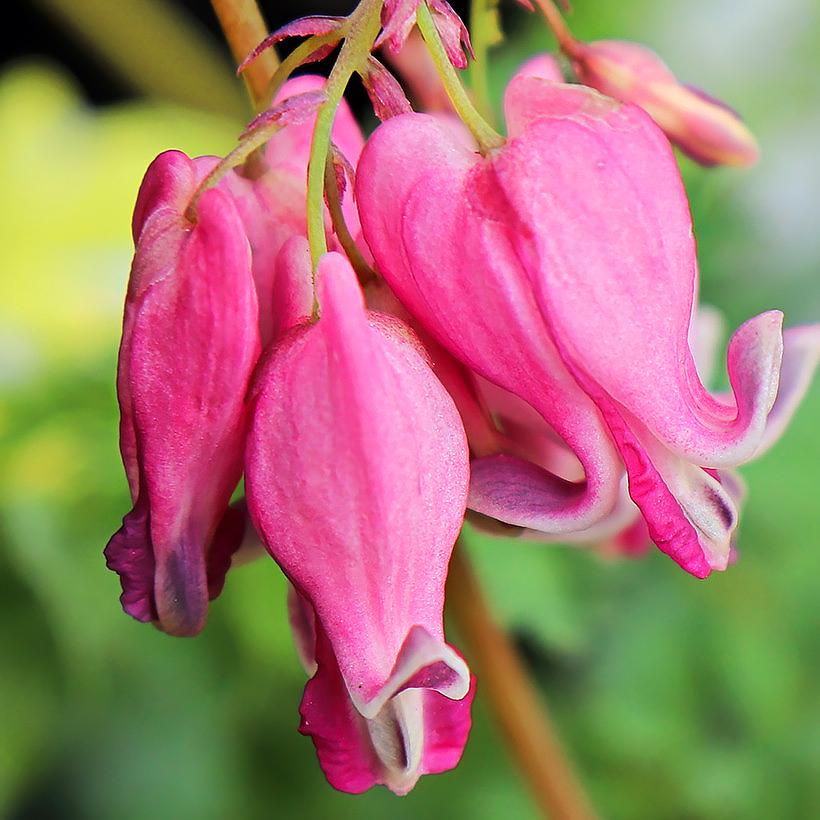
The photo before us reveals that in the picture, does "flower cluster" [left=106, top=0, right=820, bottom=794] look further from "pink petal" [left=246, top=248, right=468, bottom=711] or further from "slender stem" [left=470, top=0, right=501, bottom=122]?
"slender stem" [left=470, top=0, right=501, bottom=122]

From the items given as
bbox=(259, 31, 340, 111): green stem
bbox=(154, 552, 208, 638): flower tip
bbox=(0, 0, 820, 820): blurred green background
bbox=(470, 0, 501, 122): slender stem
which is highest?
bbox=(259, 31, 340, 111): green stem

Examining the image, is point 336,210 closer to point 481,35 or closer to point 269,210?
point 269,210

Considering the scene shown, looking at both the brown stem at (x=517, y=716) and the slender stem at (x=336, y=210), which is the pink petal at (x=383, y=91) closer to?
the slender stem at (x=336, y=210)

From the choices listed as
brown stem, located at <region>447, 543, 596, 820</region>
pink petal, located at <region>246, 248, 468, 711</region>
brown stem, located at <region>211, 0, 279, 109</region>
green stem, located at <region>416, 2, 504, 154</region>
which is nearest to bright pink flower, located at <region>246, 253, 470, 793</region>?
pink petal, located at <region>246, 248, 468, 711</region>

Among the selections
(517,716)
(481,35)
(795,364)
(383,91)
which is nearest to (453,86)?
(383,91)

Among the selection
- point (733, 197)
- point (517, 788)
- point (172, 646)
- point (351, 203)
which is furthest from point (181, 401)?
point (733, 197)

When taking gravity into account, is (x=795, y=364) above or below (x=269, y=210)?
below
